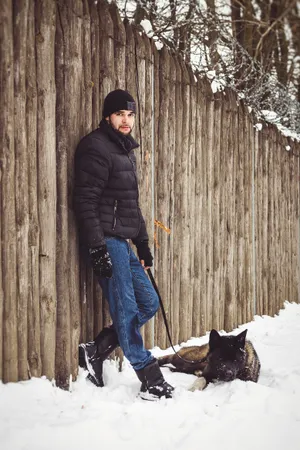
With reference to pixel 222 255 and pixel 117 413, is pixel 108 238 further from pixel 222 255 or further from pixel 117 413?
pixel 222 255

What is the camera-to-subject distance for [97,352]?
12.2 feet

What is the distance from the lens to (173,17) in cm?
752

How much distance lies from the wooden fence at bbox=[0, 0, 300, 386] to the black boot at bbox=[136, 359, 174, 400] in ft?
1.82

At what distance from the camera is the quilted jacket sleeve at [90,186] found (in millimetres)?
3336

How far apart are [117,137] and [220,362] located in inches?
80.6

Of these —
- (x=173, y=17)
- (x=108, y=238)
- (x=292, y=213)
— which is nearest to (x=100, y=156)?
(x=108, y=238)

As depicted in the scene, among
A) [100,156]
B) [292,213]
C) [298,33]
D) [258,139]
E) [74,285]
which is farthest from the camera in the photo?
[298,33]

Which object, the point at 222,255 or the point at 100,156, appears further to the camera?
the point at 222,255

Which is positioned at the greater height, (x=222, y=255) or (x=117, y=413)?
(x=222, y=255)

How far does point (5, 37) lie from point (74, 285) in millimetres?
1785

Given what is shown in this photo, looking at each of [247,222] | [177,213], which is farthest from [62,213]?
[247,222]

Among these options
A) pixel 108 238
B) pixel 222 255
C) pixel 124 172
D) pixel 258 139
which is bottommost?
pixel 222 255

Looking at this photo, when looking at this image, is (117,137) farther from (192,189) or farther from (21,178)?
(192,189)

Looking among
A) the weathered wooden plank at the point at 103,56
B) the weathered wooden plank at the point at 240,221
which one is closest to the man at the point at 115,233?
the weathered wooden plank at the point at 103,56
